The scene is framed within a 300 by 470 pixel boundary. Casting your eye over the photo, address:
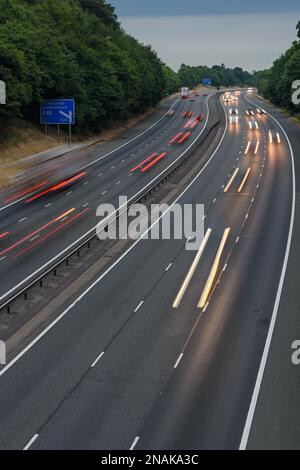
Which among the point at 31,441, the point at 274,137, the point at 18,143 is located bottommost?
the point at 31,441

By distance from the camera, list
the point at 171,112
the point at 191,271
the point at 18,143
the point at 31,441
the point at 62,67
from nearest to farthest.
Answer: the point at 31,441 < the point at 191,271 < the point at 18,143 < the point at 62,67 < the point at 171,112

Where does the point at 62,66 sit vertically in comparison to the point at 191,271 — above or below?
above

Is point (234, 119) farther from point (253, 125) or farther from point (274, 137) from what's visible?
point (274, 137)

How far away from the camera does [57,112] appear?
3450 inches

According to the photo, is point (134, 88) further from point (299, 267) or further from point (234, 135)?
point (299, 267)

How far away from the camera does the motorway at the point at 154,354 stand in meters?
21.7

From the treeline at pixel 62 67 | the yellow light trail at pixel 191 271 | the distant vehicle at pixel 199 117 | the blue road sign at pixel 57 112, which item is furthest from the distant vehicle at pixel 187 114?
the yellow light trail at pixel 191 271

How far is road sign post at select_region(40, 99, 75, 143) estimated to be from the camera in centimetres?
8700

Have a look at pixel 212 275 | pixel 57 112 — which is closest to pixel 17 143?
pixel 57 112

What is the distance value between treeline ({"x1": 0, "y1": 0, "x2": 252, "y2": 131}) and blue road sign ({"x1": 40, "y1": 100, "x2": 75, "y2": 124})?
74.2 inches

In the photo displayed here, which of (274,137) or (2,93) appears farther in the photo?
(274,137)

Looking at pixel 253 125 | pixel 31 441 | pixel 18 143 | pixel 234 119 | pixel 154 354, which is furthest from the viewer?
pixel 234 119

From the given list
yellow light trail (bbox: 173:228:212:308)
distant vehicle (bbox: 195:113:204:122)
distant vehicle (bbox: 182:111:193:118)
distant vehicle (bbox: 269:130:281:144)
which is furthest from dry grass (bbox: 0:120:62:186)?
distant vehicle (bbox: 182:111:193:118)

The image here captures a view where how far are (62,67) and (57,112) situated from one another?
8.03 meters
